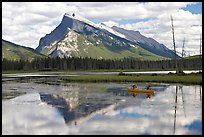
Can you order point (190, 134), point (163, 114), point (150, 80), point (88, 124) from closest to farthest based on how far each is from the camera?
point (190, 134) < point (88, 124) < point (163, 114) < point (150, 80)

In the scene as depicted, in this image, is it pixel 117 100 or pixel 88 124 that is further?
pixel 117 100

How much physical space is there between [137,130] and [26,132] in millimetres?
8695

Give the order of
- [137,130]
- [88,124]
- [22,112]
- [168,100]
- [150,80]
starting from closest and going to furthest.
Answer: [137,130]
[88,124]
[22,112]
[168,100]
[150,80]

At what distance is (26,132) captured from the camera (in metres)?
24.8

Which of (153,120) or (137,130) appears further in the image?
(153,120)

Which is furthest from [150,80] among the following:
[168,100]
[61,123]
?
[61,123]

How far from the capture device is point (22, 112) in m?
34.1

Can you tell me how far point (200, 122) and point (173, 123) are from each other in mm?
2331

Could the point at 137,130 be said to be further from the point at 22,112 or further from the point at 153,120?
the point at 22,112

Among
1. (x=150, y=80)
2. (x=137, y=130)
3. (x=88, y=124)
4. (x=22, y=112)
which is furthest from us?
(x=150, y=80)

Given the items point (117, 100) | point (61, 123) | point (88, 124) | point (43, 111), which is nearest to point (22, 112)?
point (43, 111)

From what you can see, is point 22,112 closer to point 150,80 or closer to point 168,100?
point 168,100

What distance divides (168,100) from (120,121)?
15892 millimetres

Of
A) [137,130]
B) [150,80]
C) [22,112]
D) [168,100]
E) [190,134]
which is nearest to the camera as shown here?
[190,134]
